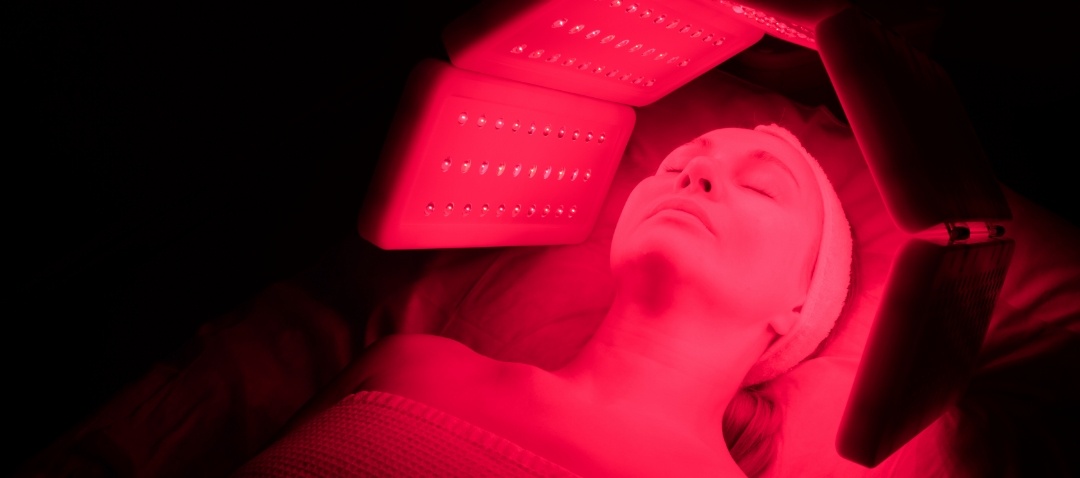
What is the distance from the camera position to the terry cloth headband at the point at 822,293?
1.11m

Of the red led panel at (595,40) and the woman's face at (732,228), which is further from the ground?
→ the red led panel at (595,40)

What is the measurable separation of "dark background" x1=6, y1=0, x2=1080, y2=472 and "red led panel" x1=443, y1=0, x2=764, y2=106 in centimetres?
53

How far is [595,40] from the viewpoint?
3.28 feet

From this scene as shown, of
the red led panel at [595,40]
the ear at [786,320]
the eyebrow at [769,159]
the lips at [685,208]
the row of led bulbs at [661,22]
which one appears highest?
the row of led bulbs at [661,22]

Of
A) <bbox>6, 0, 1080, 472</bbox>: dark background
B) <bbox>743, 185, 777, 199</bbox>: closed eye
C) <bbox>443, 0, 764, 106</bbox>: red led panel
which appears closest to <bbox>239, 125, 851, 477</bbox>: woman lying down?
<bbox>743, 185, 777, 199</bbox>: closed eye

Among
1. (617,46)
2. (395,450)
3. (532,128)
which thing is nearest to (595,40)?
(617,46)

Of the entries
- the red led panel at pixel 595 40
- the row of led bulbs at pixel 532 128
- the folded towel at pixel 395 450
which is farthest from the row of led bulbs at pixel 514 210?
the folded towel at pixel 395 450

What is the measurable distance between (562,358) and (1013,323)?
868mm

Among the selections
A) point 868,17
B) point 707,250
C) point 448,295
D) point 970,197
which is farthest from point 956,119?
point 448,295

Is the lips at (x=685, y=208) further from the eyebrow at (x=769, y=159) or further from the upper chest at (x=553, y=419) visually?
the upper chest at (x=553, y=419)

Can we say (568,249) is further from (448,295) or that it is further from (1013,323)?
(1013,323)

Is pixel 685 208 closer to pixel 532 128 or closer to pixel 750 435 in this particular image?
pixel 532 128

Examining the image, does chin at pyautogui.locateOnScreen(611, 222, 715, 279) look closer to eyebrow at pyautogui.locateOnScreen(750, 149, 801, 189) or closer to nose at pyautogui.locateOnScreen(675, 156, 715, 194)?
nose at pyautogui.locateOnScreen(675, 156, 715, 194)

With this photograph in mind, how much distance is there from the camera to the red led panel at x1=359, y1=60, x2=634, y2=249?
1.06 metres
